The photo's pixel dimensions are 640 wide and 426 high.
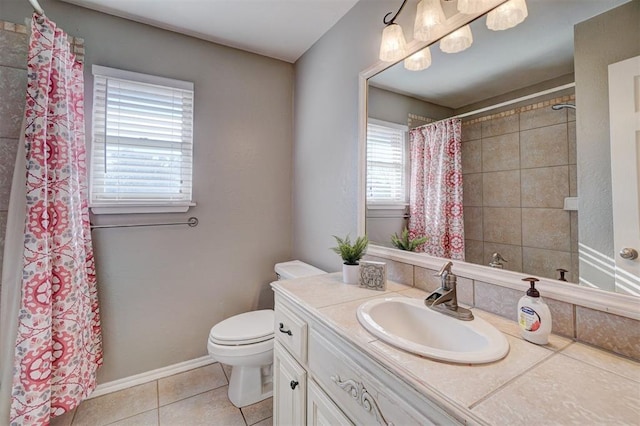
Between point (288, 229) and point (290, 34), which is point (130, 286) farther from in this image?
point (290, 34)

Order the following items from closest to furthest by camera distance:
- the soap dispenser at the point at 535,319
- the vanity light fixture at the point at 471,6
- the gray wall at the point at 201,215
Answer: the soap dispenser at the point at 535,319
the vanity light fixture at the point at 471,6
the gray wall at the point at 201,215

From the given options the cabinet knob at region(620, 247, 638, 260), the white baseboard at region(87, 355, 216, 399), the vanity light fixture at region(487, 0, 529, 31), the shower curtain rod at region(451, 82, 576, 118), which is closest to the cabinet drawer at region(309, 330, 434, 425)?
the cabinet knob at region(620, 247, 638, 260)

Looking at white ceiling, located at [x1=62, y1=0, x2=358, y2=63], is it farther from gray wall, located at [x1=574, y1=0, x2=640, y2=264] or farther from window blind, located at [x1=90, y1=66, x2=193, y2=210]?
gray wall, located at [x1=574, y1=0, x2=640, y2=264]

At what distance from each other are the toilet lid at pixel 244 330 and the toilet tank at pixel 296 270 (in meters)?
0.30

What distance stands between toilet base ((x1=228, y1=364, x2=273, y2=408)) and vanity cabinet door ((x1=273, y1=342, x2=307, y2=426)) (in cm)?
44

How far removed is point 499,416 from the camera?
0.49 m

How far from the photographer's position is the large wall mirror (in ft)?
2.44

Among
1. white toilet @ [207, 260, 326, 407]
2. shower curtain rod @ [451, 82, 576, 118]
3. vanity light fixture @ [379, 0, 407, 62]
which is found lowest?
white toilet @ [207, 260, 326, 407]

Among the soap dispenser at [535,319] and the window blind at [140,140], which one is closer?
the soap dispenser at [535,319]

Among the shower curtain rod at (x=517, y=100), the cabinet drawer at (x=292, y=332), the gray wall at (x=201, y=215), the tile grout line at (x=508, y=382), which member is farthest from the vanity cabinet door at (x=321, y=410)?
the gray wall at (x=201, y=215)

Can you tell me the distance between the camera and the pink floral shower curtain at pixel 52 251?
3.95 feet

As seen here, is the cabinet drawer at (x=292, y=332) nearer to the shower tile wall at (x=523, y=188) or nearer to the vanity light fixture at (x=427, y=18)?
the shower tile wall at (x=523, y=188)

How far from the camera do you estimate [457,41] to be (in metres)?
1.08

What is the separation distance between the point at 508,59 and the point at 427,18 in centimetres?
37
